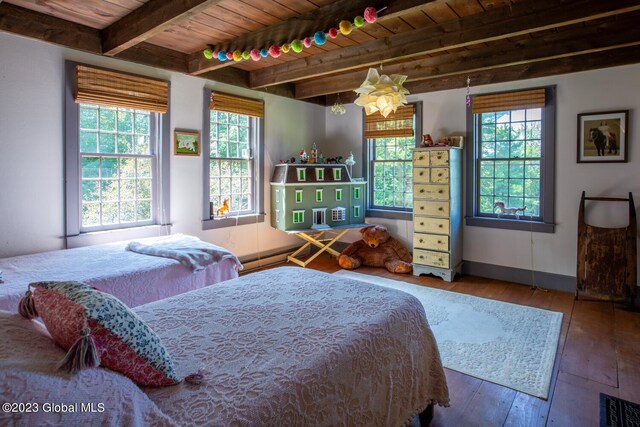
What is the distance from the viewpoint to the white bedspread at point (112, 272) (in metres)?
2.58

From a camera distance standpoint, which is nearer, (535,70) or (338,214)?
(535,70)

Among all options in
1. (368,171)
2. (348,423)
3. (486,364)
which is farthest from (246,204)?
(348,423)

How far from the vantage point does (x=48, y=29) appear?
322 centimetres

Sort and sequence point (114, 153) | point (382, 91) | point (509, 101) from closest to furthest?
point (382, 91) < point (114, 153) < point (509, 101)

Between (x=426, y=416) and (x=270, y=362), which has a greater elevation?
(x=270, y=362)

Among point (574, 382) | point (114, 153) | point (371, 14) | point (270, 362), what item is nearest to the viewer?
point (270, 362)

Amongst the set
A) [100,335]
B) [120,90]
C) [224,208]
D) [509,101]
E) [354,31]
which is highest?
[354,31]

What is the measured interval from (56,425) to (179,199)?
12.0 ft

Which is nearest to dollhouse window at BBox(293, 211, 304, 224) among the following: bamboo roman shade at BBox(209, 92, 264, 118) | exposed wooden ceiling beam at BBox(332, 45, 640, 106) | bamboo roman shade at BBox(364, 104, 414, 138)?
bamboo roman shade at BBox(209, 92, 264, 118)

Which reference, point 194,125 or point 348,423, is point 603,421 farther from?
point 194,125

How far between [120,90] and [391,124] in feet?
11.4

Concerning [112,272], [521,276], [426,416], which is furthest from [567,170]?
[112,272]

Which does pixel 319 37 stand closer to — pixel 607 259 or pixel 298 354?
pixel 298 354

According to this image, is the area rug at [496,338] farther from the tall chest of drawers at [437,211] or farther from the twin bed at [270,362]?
the twin bed at [270,362]
